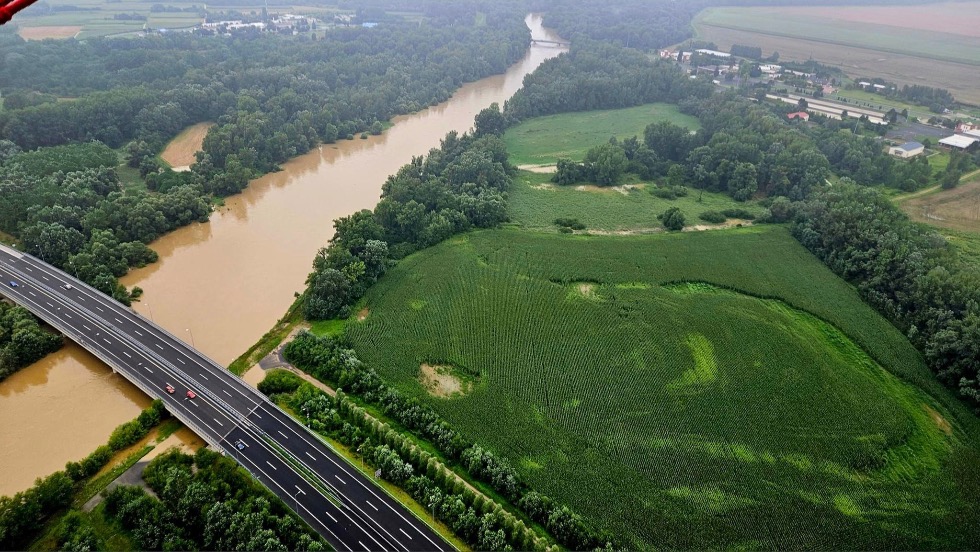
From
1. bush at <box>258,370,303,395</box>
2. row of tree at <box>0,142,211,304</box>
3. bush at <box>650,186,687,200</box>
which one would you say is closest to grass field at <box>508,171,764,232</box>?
bush at <box>650,186,687,200</box>

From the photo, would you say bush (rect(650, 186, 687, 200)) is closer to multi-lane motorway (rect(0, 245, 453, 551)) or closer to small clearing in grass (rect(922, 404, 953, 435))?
small clearing in grass (rect(922, 404, 953, 435))

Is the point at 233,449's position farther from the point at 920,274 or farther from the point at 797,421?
the point at 920,274

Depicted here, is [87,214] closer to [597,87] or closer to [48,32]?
[597,87]

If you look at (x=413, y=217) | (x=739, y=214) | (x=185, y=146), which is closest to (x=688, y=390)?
(x=413, y=217)

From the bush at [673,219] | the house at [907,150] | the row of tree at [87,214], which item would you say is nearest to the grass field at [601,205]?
the bush at [673,219]

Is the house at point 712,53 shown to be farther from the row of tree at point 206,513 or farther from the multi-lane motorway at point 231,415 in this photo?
the row of tree at point 206,513

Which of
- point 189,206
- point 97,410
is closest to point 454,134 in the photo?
point 189,206
